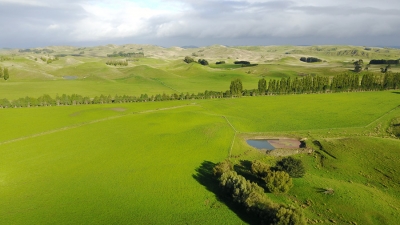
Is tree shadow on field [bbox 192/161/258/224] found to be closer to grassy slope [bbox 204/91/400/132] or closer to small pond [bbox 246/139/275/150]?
small pond [bbox 246/139/275/150]

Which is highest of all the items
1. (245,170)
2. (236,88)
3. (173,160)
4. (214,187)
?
(236,88)

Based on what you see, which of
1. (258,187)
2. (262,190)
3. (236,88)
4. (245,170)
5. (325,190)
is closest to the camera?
(262,190)

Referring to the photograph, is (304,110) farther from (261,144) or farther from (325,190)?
(325,190)

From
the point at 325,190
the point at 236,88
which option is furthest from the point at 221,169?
the point at 236,88

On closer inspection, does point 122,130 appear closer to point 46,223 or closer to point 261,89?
point 46,223

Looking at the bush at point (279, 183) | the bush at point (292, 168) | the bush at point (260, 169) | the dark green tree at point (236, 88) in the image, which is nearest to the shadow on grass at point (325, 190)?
the bush at point (292, 168)

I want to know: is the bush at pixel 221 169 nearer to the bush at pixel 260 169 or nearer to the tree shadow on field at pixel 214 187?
the tree shadow on field at pixel 214 187
